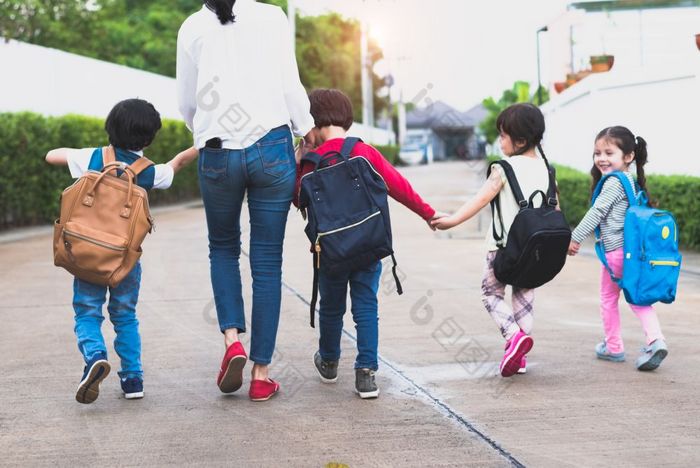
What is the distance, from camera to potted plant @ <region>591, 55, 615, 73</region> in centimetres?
1830

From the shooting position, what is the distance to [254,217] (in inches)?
177

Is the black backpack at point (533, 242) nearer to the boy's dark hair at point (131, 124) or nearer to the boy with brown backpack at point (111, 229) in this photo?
the boy with brown backpack at point (111, 229)

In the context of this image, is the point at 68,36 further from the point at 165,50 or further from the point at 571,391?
the point at 571,391

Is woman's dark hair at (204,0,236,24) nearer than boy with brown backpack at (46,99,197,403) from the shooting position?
Yes

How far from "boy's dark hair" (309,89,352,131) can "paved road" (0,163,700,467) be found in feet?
4.11

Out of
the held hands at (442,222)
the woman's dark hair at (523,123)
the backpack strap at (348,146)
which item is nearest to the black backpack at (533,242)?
the woman's dark hair at (523,123)

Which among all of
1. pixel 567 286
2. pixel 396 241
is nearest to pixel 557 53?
pixel 396 241

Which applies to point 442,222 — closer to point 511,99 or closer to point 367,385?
point 367,385

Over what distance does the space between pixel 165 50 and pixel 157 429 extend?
38.5m

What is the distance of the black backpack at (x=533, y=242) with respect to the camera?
4793mm

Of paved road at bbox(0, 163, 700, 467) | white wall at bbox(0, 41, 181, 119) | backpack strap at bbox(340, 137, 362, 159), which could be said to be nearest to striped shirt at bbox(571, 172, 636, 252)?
paved road at bbox(0, 163, 700, 467)

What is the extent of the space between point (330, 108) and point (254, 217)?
613 mm

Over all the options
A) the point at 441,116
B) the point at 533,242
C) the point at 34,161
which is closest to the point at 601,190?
the point at 533,242

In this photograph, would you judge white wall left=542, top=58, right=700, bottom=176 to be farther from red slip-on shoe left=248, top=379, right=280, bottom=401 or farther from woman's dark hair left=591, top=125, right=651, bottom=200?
red slip-on shoe left=248, top=379, right=280, bottom=401
